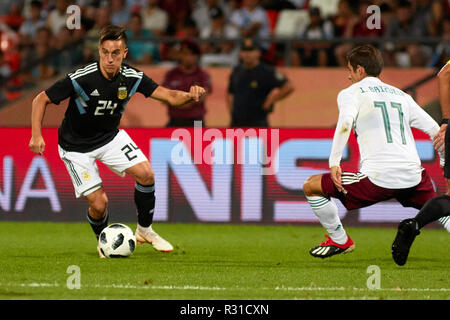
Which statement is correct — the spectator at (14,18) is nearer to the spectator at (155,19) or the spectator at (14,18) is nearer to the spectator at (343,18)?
the spectator at (155,19)

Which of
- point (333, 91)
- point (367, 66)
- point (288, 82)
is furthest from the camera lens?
point (333, 91)

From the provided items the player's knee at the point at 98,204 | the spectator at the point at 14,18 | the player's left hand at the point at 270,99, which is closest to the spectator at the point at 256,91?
the player's left hand at the point at 270,99

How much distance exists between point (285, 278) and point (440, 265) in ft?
5.75

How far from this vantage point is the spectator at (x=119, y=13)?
16125 millimetres

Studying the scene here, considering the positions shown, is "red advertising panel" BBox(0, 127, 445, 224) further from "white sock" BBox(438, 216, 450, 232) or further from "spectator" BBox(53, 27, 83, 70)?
"white sock" BBox(438, 216, 450, 232)

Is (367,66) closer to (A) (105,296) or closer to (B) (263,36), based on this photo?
(A) (105,296)

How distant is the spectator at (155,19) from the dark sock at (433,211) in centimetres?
894

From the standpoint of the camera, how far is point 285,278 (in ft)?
25.5

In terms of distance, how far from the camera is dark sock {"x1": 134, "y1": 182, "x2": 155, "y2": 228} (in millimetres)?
9383

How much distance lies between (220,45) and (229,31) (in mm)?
592

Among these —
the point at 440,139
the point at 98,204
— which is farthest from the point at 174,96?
the point at 440,139

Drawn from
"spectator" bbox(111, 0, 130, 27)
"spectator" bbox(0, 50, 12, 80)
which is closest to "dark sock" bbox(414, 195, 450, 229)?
"spectator" bbox(111, 0, 130, 27)

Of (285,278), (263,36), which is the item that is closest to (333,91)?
(263,36)

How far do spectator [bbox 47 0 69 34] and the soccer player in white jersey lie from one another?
29.0 feet
